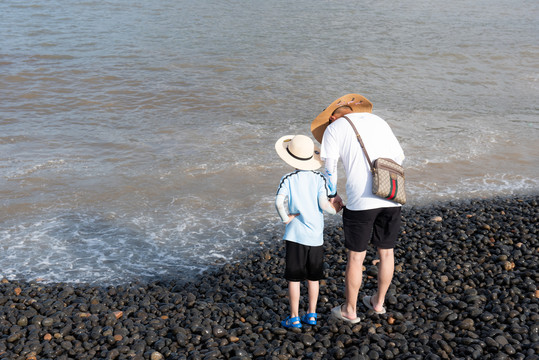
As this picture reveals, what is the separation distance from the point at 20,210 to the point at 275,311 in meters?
5.95

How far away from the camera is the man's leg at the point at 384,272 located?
5.28m

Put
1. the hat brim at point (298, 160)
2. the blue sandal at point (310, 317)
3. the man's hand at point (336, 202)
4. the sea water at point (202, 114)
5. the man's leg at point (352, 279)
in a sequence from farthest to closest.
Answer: the sea water at point (202, 114) → the blue sandal at point (310, 317) → the man's leg at point (352, 279) → the man's hand at point (336, 202) → the hat brim at point (298, 160)

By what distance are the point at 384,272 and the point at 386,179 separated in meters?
1.06

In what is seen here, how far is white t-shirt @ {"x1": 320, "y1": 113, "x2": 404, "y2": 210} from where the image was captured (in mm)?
4914

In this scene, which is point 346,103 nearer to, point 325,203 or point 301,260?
point 325,203

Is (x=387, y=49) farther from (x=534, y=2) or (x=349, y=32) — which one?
(x=534, y=2)

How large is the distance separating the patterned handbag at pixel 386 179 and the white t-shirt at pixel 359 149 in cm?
5

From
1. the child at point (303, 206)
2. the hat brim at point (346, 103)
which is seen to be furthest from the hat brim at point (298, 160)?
the hat brim at point (346, 103)

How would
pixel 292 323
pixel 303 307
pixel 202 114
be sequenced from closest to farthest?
pixel 292 323, pixel 303 307, pixel 202 114

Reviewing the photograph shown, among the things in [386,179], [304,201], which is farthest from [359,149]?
[304,201]

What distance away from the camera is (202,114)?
15734 millimetres

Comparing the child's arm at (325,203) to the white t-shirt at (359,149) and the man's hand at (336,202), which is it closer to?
the man's hand at (336,202)

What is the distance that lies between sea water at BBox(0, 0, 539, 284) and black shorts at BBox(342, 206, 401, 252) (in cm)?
333

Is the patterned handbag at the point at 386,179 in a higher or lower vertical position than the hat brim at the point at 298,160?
lower
